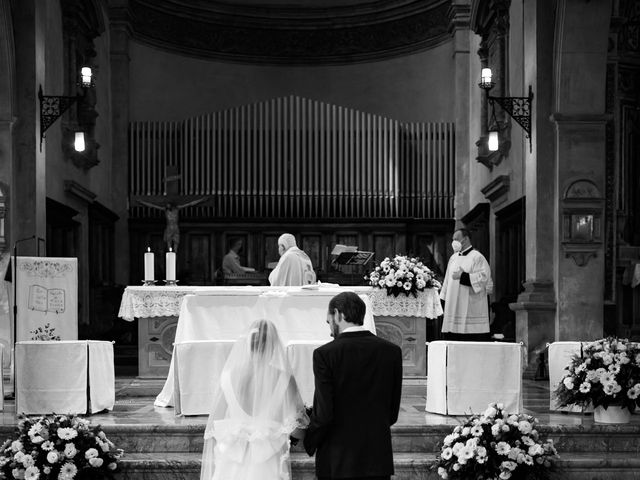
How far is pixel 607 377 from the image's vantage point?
7387 millimetres

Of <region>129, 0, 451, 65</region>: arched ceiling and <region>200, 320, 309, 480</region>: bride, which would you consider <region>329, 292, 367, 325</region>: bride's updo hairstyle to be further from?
<region>129, 0, 451, 65</region>: arched ceiling

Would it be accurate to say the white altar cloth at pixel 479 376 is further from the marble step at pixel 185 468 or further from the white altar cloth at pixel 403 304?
the white altar cloth at pixel 403 304

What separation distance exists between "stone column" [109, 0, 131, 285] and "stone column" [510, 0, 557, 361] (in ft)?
27.9

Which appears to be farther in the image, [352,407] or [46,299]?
[46,299]

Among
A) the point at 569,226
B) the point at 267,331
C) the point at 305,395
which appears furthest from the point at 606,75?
the point at 267,331

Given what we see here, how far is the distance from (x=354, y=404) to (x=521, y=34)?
9.72 m

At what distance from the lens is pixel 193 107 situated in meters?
19.3

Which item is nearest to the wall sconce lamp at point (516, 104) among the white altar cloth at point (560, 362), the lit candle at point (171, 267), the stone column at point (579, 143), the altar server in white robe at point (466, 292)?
the stone column at point (579, 143)

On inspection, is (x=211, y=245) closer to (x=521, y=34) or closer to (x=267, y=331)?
Result: (x=521, y=34)

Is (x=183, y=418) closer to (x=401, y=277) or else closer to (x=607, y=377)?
(x=607, y=377)

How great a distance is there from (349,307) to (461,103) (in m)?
13.6

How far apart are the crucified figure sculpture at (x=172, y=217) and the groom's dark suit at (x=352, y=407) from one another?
1176cm

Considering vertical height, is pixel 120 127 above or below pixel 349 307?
above

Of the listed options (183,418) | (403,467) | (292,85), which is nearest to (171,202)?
(292,85)
